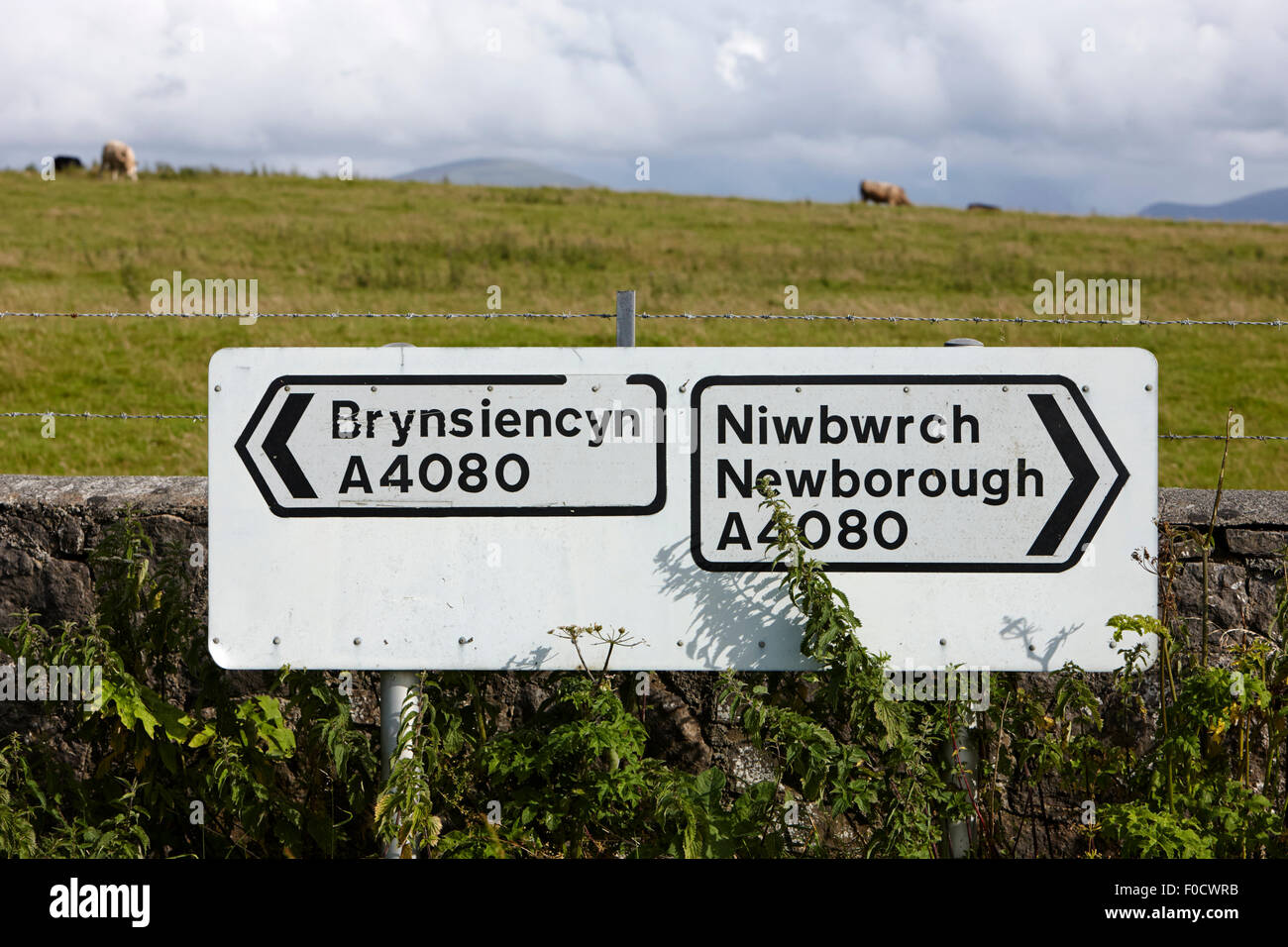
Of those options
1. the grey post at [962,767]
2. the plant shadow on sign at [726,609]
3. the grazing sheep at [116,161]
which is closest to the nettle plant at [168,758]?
the plant shadow on sign at [726,609]

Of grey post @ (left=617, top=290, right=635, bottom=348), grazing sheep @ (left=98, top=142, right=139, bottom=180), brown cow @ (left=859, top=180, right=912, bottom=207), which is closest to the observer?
grey post @ (left=617, top=290, right=635, bottom=348)

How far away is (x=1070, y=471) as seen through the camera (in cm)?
317

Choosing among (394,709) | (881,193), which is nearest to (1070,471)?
(394,709)

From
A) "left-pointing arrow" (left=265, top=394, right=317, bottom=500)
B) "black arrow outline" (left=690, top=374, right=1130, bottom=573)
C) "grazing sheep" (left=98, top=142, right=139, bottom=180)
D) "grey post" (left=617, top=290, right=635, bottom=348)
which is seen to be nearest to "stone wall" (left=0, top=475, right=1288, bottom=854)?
"black arrow outline" (left=690, top=374, right=1130, bottom=573)

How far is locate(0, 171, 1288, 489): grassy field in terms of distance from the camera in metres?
11.9

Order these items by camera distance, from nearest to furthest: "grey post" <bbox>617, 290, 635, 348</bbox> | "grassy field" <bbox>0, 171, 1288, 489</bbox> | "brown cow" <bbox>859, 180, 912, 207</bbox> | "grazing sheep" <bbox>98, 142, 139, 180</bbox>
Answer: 1. "grey post" <bbox>617, 290, 635, 348</bbox>
2. "grassy field" <bbox>0, 171, 1288, 489</bbox>
3. "grazing sheep" <bbox>98, 142, 139, 180</bbox>
4. "brown cow" <bbox>859, 180, 912, 207</bbox>

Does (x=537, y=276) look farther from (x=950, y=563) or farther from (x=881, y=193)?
(x=881, y=193)

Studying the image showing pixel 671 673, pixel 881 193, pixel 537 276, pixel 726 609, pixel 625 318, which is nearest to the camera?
pixel 726 609

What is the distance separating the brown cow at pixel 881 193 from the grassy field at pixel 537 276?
1438 centimetres

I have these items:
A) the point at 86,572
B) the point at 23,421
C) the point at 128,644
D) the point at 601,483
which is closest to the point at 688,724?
the point at 601,483

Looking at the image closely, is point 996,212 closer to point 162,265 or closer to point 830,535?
point 162,265

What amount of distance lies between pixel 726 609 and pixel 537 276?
17.7 meters

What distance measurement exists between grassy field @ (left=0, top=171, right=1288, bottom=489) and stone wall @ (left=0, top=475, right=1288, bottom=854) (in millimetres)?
4738

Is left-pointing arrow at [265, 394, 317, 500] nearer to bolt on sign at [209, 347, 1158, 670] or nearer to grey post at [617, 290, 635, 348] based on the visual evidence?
bolt on sign at [209, 347, 1158, 670]
